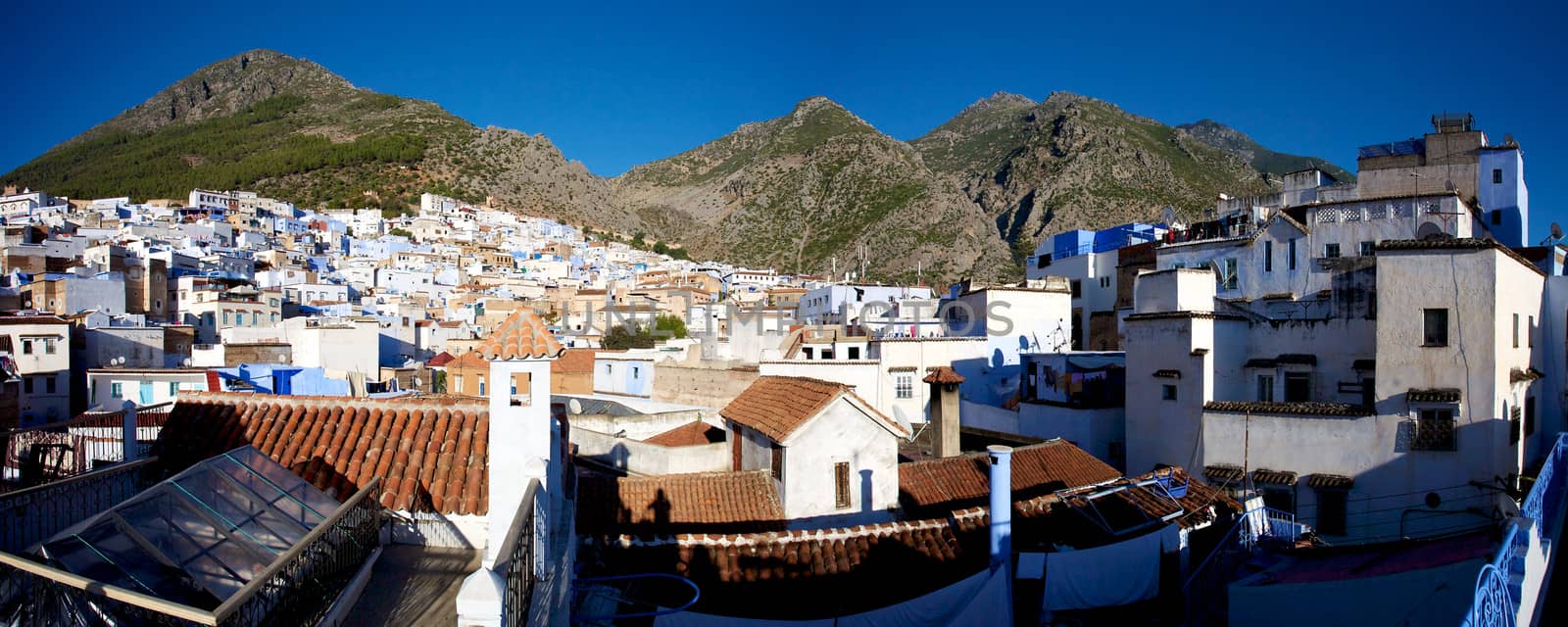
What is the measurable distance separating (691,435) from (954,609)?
1072 centimetres

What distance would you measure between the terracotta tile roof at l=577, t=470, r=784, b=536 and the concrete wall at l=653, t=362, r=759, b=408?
32.6ft

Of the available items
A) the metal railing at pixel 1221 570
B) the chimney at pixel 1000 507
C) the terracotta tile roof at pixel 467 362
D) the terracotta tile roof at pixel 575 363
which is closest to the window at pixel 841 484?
the chimney at pixel 1000 507

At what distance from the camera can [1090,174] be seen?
77812mm

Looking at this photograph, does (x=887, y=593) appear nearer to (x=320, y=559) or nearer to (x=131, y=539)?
(x=320, y=559)

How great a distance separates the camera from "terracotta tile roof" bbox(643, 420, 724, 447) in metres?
17.3

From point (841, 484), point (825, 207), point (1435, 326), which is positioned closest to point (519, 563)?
point (841, 484)

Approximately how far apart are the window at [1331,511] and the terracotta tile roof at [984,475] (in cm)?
375

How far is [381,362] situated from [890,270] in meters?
45.8

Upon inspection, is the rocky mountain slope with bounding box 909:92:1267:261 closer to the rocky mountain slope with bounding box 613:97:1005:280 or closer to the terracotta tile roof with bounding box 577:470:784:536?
the rocky mountain slope with bounding box 613:97:1005:280

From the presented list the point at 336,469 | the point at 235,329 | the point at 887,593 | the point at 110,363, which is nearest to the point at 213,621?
the point at 336,469

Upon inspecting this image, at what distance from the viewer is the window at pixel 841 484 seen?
1138cm

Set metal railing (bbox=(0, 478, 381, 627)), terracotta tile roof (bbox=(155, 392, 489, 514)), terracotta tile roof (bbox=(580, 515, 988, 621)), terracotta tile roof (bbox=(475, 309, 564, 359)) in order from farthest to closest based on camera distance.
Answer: terracotta tile roof (bbox=(580, 515, 988, 621)) < terracotta tile roof (bbox=(155, 392, 489, 514)) < terracotta tile roof (bbox=(475, 309, 564, 359)) < metal railing (bbox=(0, 478, 381, 627))

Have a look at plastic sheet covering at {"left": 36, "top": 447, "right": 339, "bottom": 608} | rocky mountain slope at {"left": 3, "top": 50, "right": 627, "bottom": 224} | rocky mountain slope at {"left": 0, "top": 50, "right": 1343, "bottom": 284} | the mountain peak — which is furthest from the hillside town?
the mountain peak

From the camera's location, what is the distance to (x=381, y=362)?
34250 millimetres
